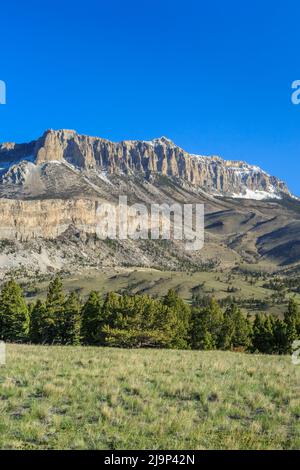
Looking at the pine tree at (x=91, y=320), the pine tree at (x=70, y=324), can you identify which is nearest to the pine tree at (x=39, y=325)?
the pine tree at (x=70, y=324)

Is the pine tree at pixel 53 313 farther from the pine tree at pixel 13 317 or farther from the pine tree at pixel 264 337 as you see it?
the pine tree at pixel 264 337

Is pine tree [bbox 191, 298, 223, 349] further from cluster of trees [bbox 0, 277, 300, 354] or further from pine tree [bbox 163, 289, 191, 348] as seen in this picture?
pine tree [bbox 163, 289, 191, 348]

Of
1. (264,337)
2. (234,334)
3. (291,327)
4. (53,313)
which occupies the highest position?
(53,313)

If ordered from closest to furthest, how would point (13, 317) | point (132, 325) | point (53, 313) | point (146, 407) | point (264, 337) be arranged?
point (146, 407)
point (132, 325)
point (13, 317)
point (53, 313)
point (264, 337)

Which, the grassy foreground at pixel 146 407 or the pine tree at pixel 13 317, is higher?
the pine tree at pixel 13 317

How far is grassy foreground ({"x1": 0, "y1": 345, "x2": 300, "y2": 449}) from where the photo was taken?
1123cm

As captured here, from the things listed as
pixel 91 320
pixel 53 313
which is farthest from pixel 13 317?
pixel 91 320

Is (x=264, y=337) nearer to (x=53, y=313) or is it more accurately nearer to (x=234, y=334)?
(x=234, y=334)

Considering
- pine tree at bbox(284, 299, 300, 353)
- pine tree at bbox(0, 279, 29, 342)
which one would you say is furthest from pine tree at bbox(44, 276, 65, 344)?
pine tree at bbox(284, 299, 300, 353)

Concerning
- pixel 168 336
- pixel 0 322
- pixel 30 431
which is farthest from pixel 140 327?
pixel 30 431

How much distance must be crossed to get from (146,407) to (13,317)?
46.4 metres

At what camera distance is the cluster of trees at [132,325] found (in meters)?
52.5

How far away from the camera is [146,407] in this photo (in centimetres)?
1366
